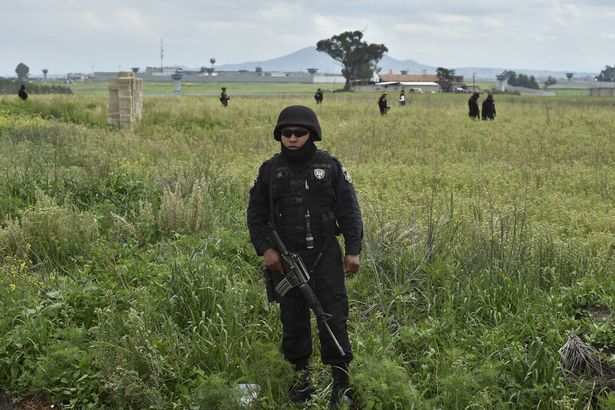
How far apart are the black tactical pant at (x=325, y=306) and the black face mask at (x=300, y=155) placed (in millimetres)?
469

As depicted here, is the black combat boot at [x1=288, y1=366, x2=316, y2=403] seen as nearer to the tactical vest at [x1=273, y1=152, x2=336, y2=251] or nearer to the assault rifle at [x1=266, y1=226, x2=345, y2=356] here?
the assault rifle at [x1=266, y1=226, x2=345, y2=356]

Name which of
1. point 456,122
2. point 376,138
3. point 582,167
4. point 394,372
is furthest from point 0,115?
point 394,372

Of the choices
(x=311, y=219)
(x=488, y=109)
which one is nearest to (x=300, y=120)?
(x=311, y=219)

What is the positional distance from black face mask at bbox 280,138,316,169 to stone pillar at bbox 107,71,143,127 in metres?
16.0

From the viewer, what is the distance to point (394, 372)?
3.52 metres

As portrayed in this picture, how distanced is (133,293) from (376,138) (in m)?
12.3

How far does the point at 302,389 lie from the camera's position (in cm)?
372

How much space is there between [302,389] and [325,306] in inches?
20.8

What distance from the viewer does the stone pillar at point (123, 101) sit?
61.1 ft

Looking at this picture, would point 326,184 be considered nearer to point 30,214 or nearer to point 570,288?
point 570,288

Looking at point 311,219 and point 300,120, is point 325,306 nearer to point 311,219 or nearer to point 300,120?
point 311,219

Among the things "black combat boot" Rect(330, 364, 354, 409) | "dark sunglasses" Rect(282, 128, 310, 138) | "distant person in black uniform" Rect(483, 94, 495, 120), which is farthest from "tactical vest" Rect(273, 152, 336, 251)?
"distant person in black uniform" Rect(483, 94, 495, 120)

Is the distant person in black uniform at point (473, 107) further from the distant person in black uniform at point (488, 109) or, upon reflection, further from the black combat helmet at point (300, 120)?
the black combat helmet at point (300, 120)

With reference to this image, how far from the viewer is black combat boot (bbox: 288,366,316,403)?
3.71 meters
